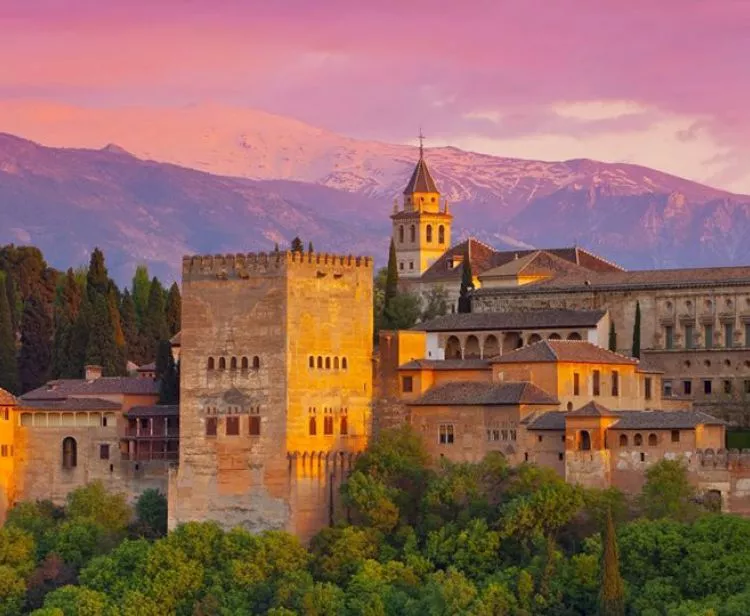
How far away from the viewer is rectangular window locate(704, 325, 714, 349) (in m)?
85.0

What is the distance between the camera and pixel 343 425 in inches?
2876

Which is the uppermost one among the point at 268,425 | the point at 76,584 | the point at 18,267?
the point at 18,267

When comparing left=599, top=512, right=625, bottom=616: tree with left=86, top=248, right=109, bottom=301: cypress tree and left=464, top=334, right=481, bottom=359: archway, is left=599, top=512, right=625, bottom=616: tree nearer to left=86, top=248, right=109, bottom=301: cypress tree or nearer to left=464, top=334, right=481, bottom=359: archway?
left=464, top=334, right=481, bottom=359: archway

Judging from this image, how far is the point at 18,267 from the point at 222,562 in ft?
141

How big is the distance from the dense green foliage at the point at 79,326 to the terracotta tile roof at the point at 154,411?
254 centimetres

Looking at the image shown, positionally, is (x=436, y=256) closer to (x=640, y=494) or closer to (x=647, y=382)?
(x=647, y=382)

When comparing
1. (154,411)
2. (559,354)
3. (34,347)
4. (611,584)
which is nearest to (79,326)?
(34,347)

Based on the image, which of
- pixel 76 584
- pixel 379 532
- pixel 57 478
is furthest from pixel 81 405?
pixel 379 532

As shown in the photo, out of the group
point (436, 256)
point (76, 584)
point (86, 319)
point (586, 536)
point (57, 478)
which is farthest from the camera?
point (436, 256)

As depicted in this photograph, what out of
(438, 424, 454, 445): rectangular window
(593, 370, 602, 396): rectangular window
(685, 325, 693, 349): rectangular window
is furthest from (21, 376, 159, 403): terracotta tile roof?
(685, 325, 693, 349): rectangular window

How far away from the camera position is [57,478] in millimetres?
77688

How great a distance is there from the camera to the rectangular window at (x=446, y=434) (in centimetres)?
7269

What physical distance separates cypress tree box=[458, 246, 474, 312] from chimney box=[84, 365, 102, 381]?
44.2ft

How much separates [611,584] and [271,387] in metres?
13.5
